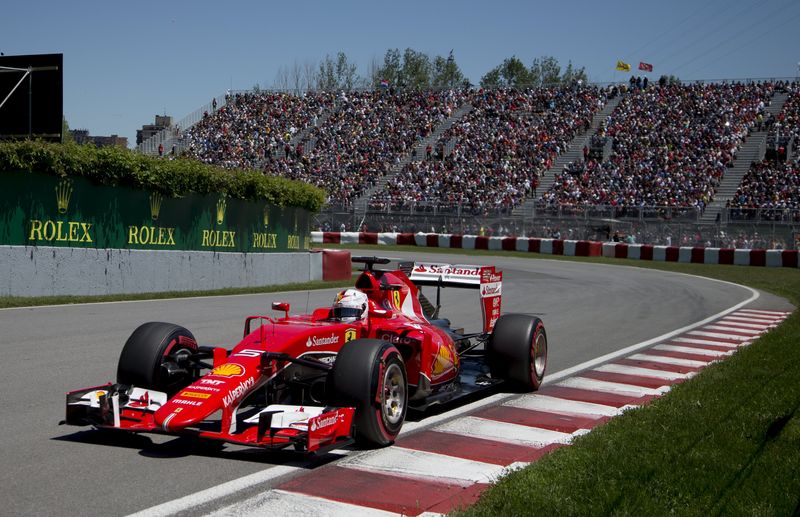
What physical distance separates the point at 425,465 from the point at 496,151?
4382 cm

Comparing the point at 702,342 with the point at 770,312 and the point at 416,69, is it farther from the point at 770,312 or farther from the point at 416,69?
the point at 416,69

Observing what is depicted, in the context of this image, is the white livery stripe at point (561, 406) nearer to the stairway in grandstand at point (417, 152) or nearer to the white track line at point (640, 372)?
the white track line at point (640, 372)

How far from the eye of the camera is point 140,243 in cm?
1825

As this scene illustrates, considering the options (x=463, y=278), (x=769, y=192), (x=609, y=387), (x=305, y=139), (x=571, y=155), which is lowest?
(x=609, y=387)

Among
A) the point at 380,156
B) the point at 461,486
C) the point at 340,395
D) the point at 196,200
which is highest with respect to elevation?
the point at 380,156

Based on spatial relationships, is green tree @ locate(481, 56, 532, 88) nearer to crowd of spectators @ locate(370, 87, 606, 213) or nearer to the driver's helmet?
crowd of spectators @ locate(370, 87, 606, 213)

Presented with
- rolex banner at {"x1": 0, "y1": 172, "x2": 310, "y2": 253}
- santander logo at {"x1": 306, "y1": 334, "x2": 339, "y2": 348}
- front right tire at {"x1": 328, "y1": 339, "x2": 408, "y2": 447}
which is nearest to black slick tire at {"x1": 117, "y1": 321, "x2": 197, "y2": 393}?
santander logo at {"x1": 306, "y1": 334, "x2": 339, "y2": 348}

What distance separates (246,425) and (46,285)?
11.2 m

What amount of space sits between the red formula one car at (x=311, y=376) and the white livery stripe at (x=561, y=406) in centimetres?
26

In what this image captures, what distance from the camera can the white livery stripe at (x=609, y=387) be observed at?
966cm

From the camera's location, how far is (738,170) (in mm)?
42406

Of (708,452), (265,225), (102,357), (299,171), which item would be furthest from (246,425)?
(299,171)

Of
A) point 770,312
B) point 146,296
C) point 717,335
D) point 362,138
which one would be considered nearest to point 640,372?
point 717,335

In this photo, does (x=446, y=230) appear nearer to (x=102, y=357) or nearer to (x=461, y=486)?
(x=102, y=357)
